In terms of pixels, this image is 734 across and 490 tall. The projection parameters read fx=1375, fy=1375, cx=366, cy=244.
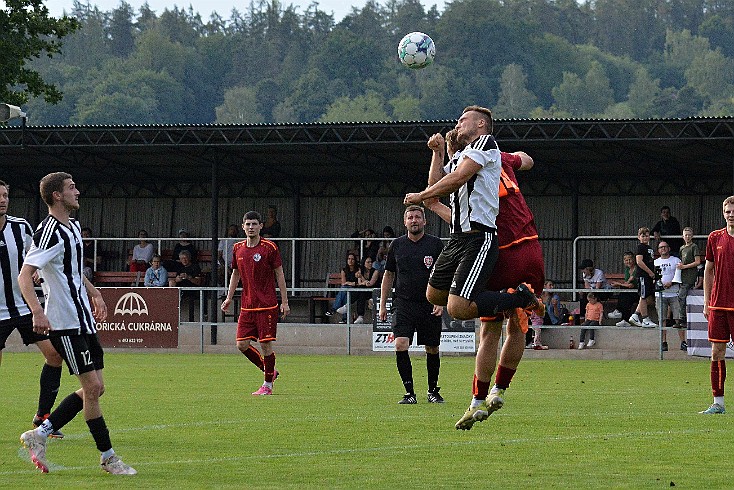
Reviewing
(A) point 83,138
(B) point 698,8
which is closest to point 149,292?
(A) point 83,138

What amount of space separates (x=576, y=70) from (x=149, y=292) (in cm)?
10656

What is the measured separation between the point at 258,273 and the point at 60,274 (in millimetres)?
7770

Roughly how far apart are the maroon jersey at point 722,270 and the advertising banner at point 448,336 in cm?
1250

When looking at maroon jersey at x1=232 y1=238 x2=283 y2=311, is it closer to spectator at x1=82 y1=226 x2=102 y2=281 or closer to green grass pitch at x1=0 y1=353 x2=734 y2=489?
green grass pitch at x1=0 y1=353 x2=734 y2=489

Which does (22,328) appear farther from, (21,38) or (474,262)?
(21,38)

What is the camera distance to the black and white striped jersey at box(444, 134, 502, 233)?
9.95 metres

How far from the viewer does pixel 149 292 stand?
87.7 ft

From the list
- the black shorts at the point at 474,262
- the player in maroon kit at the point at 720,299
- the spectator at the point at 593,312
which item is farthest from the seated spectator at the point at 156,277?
the black shorts at the point at 474,262

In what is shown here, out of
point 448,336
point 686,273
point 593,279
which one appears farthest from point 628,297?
point 448,336

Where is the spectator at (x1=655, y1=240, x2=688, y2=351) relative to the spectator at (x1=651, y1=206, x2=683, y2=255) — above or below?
below

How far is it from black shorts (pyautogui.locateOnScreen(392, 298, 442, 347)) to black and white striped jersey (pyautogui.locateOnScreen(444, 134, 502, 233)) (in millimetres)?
4585

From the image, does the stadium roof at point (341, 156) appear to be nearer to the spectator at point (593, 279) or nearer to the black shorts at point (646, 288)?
the spectator at point (593, 279)

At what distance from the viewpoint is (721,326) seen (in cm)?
1256

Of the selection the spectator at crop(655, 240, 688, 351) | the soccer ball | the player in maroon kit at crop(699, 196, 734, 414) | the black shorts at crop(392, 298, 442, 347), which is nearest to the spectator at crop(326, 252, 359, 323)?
the spectator at crop(655, 240, 688, 351)
